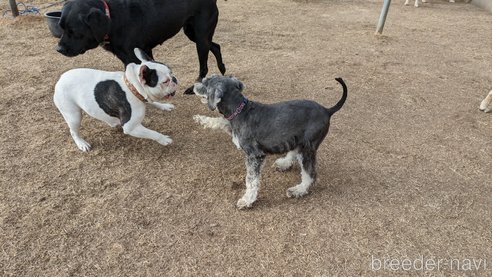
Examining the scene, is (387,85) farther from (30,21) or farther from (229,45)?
(30,21)

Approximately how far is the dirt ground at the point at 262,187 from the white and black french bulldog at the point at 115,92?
469mm

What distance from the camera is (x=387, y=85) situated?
17.6 ft

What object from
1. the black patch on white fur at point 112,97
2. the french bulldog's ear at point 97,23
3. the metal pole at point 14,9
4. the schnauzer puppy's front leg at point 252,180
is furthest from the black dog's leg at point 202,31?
the metal pole at point 14,9

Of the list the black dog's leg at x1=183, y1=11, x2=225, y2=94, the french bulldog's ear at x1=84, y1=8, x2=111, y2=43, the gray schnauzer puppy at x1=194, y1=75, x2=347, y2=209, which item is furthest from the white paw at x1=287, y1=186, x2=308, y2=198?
the french bulldog's ear at x1=84, y1=8, x2=111, y2=43

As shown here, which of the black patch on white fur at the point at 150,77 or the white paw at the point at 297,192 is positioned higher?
the black patch on white fur at the point at 150,77

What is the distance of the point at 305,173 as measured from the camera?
3148 mm

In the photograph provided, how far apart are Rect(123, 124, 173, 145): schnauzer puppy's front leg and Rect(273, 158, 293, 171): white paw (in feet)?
3.76

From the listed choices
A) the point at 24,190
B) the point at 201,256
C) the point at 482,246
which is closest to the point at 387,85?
the point at 482,246

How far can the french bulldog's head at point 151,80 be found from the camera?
10.7ft

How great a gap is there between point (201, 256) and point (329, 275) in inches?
37.2

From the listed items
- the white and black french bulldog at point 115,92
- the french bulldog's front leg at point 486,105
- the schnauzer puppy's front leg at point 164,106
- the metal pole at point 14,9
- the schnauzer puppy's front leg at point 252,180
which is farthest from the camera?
the metal pole at point 14,9

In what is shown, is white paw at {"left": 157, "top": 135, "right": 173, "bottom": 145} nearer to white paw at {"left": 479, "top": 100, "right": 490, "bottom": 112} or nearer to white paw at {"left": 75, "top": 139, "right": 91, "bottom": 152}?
white paw at {"left": 75, "top": 139, "right": 91, "bottom": 152}

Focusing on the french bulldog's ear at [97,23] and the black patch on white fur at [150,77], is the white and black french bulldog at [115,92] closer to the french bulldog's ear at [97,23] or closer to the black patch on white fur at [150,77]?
the black patch on white fur at [150,77]

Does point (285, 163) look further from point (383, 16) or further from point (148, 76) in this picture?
point (383, 16)
